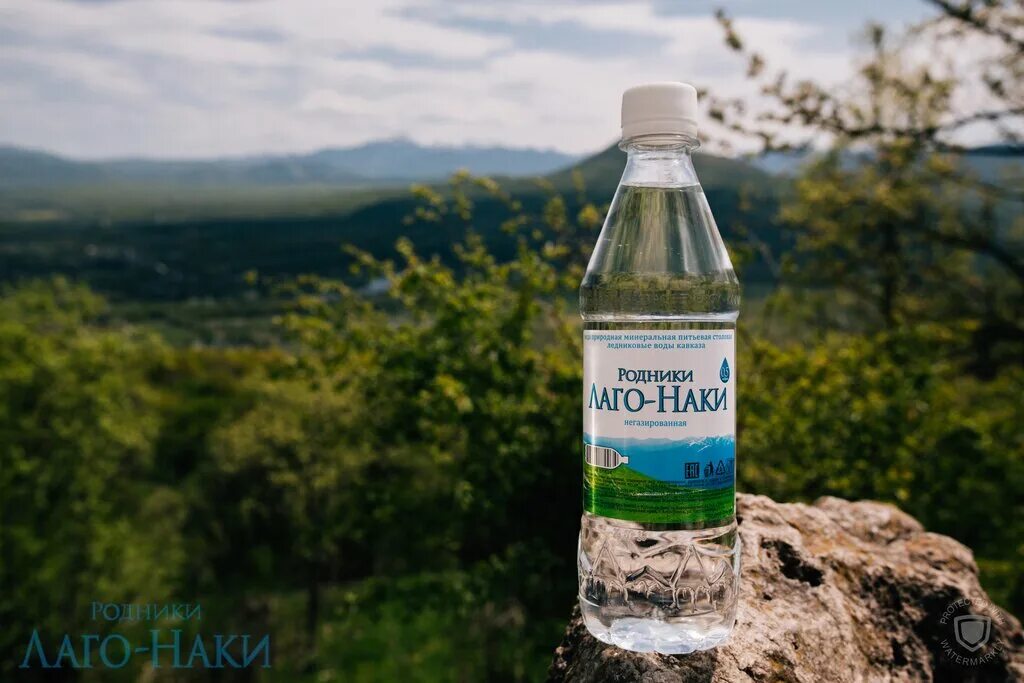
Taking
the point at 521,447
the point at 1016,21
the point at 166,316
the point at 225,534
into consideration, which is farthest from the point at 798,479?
the point at 166,316

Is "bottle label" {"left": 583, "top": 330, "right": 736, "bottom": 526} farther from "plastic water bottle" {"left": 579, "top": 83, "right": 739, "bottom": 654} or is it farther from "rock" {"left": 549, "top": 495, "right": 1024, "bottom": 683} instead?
"rock" {"left": 549, "top": 495, "right": 1024, "bottom": 683}

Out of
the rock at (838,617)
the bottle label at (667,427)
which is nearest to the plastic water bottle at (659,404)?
the bottle label at (667,427)

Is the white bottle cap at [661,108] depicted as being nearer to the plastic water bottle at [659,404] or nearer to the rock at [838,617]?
the plastic water bottle at [659,404]

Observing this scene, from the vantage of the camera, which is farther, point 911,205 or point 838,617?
point 911,205

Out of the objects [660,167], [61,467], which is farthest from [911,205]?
[61,467]

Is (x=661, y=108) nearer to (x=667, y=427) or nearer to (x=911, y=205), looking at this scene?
(x=667, y=427)

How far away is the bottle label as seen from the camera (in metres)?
3.17

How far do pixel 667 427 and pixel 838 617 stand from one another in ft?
3.60

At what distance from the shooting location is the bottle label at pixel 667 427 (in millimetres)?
3166

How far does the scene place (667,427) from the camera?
3.17 m

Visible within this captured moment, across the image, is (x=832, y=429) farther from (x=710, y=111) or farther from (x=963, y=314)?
(x=963, y=314)

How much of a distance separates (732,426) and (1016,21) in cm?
1210

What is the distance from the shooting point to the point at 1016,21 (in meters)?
12.3

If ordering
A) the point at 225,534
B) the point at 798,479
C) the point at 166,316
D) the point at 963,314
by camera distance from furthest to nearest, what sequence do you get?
the point at 166,316, the point at 225,534, the point at 963,314, the point at 798,479
